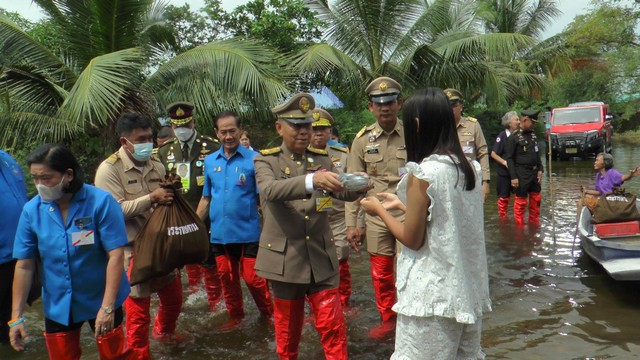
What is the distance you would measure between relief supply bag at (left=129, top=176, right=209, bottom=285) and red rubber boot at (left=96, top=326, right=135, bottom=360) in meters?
0.70

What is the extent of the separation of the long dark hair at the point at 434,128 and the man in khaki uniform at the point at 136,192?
7.16 feet

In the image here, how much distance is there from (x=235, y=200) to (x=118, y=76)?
6175mm

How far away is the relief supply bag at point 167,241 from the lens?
13.3ft

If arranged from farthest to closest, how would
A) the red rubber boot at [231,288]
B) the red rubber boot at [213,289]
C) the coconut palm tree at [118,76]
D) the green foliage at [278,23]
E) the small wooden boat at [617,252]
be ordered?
the green foliage at [278,23]
the coconut palm tree at [118,76]
the red rubber boot at [213,289]
the small wooden boat at [617,252]
the red rubber boot at [231,288]

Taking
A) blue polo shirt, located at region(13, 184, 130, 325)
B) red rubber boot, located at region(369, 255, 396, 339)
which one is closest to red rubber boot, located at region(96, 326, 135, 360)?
blue polo shirt, located at region(13, 184, 130, 325)

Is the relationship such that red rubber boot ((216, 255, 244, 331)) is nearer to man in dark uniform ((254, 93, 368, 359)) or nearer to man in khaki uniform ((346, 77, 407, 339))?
man in khaki uniform ((346, 77, 407, 339))

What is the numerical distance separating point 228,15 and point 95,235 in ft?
41.9

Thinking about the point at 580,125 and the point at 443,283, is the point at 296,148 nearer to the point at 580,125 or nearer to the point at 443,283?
the point at 443,283

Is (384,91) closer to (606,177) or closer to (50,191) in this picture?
(50,191)

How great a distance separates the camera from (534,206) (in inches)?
363

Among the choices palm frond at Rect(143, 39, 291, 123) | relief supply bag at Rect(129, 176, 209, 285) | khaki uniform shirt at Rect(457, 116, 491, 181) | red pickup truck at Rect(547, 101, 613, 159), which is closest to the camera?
relief supply bag at Rect(129, 176, 209, 285)

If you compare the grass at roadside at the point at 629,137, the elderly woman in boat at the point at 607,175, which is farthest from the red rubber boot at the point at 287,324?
the grass at roadside at the point at 629,137

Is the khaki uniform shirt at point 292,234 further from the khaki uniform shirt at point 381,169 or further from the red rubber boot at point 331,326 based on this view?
the khaki uniform shirt at point 381,169

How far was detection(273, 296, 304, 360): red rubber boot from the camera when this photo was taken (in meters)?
3.71
